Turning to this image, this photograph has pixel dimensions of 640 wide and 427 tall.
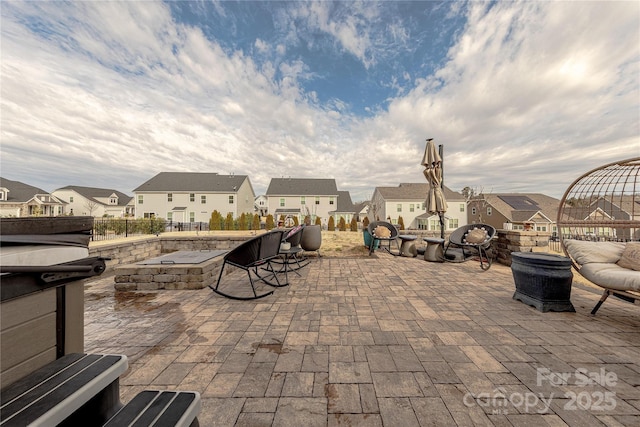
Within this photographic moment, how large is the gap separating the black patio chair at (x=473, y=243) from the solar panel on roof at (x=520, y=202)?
30315 millimetres

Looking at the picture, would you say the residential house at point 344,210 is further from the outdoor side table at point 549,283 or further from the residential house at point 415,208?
the outdoor side table at point 549,283

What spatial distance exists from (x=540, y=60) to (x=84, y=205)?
49201 mm

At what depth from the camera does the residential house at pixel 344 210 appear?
103 ft

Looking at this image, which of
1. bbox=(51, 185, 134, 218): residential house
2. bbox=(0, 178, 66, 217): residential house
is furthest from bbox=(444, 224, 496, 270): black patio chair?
bbox=(51, 185, 134, 218): residential house

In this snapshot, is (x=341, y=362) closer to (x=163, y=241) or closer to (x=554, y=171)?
(x=163, y=241)

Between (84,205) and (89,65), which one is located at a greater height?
(89,65)

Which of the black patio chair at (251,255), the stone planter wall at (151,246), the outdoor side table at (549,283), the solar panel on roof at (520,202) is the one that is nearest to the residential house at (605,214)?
the outdoor side table at (549,283)

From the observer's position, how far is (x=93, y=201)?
34500 millimetres

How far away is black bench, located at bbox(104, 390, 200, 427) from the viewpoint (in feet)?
3.05

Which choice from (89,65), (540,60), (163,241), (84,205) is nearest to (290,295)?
(163,241)

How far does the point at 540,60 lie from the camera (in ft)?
23.1

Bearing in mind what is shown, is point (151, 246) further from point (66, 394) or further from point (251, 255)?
point (66, 394)

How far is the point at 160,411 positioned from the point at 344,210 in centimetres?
3163

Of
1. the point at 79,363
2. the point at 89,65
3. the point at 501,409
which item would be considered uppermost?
the point at 89,65
